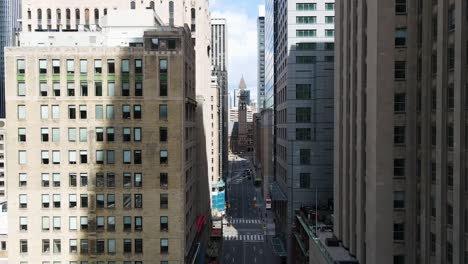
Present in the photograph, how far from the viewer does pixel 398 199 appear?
40.9 m

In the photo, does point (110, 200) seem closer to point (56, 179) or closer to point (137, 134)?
point (56, 179)

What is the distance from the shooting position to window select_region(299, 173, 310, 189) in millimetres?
82062

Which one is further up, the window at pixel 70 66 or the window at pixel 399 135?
the window at pixel 70 66

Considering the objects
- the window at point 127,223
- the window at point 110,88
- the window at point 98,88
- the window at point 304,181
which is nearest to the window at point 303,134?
the window at point 304,181

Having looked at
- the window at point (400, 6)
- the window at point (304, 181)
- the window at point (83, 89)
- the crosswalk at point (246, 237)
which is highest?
the window at point (400, 6)

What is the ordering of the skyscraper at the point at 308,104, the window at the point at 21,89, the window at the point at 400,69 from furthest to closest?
1. the skyscraper at the point at 308,104
2. the window at the point at 21,89
3. the window at the point at 400,69

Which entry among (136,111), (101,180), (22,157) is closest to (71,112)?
(136,111)

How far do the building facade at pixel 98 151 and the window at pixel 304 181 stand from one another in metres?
32.4

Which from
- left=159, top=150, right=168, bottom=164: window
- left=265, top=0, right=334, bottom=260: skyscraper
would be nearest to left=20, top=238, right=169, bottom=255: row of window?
left=159, top=150, right=168, bottom=164: window

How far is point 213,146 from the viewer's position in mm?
134125

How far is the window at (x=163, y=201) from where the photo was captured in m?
56.5

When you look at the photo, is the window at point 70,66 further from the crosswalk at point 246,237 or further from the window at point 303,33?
the crosswalk at point 246,237

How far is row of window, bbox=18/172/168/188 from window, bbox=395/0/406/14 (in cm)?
3447

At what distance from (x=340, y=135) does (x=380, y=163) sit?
58.9 ft
